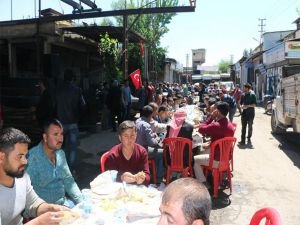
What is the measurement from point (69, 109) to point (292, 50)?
42.6 ft

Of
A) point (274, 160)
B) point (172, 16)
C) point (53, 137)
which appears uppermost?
point (172, 16)

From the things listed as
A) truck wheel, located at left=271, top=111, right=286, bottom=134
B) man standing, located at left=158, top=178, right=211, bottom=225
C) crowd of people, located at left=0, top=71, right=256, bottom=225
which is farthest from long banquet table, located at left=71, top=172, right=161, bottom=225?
truck wheel, located at left=271, top=111, right=286, bottom=134

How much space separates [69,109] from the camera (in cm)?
673

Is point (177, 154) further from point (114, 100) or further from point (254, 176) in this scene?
point (114, 100)

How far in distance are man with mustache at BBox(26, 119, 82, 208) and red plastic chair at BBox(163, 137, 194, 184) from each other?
2.71 meters

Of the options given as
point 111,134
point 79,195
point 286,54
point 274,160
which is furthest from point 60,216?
point 286,54

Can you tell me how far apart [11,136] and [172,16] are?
43760 mm

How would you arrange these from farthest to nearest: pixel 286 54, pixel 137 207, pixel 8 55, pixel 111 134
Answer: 1. pixel 286 54
2. pixel 8 55
3. pixel 111 134
4. pixel 137 207

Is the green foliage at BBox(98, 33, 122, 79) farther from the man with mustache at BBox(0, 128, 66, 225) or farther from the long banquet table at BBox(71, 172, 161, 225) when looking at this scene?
the man with mustache at BBox(0, 128, 66, 225)

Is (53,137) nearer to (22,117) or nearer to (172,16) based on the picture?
(22,117)

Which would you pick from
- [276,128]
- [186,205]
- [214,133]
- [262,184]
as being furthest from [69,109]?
[276,128]

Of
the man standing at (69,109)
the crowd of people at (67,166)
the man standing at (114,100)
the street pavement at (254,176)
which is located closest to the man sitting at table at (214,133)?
the crowd of people at (67,166)

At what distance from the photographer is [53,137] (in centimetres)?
385

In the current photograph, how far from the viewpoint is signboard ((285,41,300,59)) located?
54.3 ft
